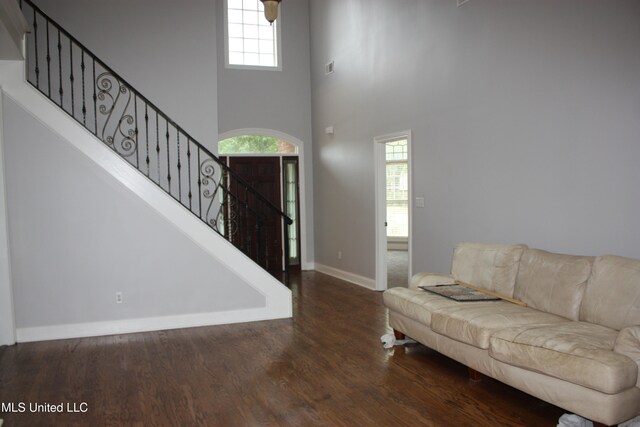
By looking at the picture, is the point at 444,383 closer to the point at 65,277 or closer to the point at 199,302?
the point at 199,302

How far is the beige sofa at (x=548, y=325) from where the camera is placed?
265cm

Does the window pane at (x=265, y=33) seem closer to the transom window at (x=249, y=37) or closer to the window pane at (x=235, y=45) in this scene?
the transom window at (x=249, y=37)

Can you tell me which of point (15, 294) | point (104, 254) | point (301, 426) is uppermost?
point (104, 254)

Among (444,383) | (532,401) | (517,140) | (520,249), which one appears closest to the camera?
(532,401)

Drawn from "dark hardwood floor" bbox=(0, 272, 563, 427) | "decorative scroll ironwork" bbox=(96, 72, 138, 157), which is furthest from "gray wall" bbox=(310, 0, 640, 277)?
"decorative scroll ironwork" bbox=(96, 72, 138, 157)

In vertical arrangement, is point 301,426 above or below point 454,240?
below

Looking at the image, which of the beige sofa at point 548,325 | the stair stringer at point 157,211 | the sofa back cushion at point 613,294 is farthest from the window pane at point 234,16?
the sofa back cushion at point 613,294

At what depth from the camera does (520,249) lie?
4.11 meters

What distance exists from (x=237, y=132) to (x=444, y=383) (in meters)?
6.13

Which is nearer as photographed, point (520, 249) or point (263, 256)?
point (520, 249)

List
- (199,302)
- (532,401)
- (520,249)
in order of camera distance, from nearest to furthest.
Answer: (532,401)
(520,249)
(199,302)

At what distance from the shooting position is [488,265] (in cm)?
433

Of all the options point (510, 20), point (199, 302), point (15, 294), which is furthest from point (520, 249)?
point (15, 294)

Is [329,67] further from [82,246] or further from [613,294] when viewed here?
[613,294]
